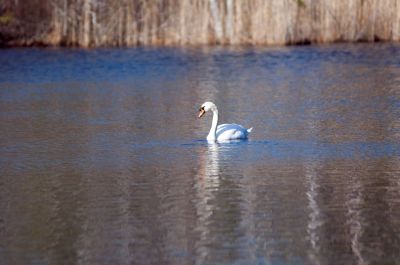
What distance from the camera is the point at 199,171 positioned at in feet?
44.2

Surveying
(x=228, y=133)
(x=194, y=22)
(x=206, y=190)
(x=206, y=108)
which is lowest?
(x=206, y=190)

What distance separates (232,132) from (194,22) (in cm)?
1708

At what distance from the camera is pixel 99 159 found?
47.5 ft

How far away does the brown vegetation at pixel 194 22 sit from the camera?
3153cm

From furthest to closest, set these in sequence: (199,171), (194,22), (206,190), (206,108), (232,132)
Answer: (194,22) < (206,108) < (232,132) < (199,171) < (206,190)

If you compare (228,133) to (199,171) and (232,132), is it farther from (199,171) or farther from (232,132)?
(199,171)

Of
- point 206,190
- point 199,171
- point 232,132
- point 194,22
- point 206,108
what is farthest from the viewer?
point 194,22

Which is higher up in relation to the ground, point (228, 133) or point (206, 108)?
point (206, 108)

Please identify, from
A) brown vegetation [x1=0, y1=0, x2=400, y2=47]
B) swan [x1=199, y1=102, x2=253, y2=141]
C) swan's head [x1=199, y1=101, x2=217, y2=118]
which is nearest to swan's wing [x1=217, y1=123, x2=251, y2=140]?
swan [x1=199, y1=102, x2=253, y2=141]

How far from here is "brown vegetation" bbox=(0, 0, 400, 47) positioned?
31.5 m

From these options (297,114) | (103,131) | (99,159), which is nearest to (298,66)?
(297,114)

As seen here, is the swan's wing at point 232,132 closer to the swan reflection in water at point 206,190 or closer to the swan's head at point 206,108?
the swan reflection in water at point 206,190

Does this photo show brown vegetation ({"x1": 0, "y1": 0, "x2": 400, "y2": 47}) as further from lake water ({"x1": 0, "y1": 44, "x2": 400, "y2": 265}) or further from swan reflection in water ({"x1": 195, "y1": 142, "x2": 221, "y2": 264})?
swan reflection in water ({"x1": 195, "y1": 142, "x2": 221, "y2": 264})

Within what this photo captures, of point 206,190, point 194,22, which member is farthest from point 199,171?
point 194,22
